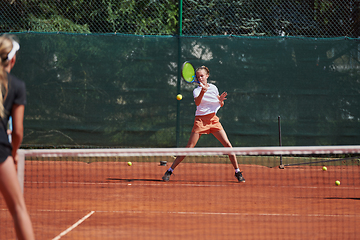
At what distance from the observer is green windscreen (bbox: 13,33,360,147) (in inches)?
302

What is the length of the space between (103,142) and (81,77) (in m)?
1.21

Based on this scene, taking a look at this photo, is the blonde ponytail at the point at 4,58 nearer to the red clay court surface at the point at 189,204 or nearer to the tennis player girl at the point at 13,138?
the tennis player girl at the point at 13,138

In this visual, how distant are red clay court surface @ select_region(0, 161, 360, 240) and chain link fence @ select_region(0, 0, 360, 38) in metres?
3.30

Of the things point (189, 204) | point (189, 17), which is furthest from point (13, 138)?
point (189, 17)

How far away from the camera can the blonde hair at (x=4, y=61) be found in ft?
7.38

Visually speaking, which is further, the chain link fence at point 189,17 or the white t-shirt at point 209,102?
the chain link fence at point 189,17

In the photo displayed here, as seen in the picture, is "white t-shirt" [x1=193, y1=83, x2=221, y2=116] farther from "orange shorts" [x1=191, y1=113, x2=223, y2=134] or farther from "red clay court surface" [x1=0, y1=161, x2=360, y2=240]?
"red clay court surface" [x1=0, y1=161, x2=360, y2=240]

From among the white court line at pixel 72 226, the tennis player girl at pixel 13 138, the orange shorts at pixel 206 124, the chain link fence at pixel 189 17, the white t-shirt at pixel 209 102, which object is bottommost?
the white court line at pixel 72 226

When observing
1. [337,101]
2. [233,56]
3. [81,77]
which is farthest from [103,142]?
[337,101]

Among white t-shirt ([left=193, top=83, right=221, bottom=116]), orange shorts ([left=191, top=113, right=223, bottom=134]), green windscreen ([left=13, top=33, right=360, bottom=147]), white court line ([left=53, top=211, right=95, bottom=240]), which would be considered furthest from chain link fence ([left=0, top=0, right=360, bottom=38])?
white court line ([left=53, top=211, right=95, bottom=240])

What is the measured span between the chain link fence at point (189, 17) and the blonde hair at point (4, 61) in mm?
6597

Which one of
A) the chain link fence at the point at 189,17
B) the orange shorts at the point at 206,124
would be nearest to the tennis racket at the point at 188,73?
the orange shorts at the point at 206,124

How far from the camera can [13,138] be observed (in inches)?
92.4

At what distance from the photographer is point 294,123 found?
7680 millimetres
